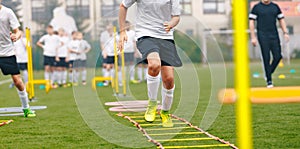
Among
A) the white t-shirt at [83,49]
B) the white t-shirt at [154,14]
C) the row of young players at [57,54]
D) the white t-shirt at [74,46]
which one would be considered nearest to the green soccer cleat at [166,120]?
the white t-shirt at [154,14]

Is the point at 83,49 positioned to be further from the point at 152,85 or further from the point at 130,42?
the point at 152,85

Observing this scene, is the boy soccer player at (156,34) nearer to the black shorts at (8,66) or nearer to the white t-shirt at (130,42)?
the black shorts at (8,66)

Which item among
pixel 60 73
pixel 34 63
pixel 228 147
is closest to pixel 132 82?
pixel 60 73

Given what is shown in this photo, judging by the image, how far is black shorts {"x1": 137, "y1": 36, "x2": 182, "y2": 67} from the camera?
6.26 metres

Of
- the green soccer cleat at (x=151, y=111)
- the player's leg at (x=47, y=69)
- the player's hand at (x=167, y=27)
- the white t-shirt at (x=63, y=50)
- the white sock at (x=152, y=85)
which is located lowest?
the player's leg at (x=47, y=69)

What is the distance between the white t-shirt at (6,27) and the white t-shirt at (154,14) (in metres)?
2.09

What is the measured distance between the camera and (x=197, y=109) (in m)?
8.55

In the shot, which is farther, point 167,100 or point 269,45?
point 269,45

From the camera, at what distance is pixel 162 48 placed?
641 cm

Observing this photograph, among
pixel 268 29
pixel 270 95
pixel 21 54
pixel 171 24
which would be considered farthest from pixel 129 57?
pixel 270 95

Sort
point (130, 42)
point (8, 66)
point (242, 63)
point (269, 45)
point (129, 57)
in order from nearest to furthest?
A: point (242, 63) < point (8, 66) < point (269, 45) < point (130, 42) < point (129, 57)

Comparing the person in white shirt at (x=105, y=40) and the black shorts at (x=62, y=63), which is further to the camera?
the black shorts at (x=62, y=63)

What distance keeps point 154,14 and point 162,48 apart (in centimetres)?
38

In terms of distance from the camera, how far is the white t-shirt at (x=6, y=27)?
7.74 meters
